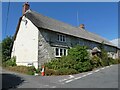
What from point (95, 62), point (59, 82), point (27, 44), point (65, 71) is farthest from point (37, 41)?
point (59, 82)

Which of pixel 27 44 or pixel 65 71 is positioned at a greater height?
pixel 27 44

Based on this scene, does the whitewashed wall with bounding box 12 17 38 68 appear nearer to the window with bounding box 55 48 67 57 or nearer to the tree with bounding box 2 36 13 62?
the window with bounding box 55 48 67 57

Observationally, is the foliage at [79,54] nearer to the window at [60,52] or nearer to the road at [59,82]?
the window at [60,52]

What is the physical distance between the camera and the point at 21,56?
94.8 ft

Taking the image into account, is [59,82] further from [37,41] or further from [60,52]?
[60,52]

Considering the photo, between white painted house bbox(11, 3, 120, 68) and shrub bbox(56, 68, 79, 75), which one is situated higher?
white painted house bbox(11, 3, 120, 68)

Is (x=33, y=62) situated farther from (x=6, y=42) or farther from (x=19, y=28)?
(x=6, y=42)

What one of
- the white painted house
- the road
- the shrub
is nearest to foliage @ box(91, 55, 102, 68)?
the white painted house

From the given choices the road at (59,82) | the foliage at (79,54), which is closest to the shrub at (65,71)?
the foliage at (79,54)

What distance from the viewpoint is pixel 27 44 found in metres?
27.7

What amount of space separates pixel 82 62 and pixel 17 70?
28.9 ft

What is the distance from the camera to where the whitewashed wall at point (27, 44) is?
26.0 metres

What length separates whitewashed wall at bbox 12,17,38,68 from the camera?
85.3 feet

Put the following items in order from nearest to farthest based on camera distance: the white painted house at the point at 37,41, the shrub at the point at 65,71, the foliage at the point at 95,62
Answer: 1. the shrub at the point at 65,71
2. the white painted house at the point at 37,41
3. the foliage at the point at 95,62
